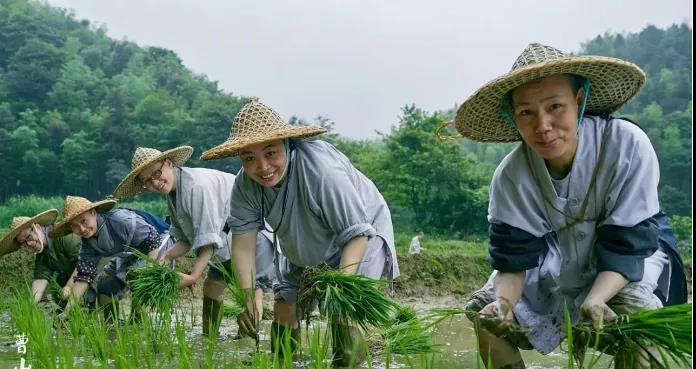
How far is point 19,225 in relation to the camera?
4.80 m

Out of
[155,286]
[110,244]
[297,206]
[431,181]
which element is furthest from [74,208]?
[431,181]

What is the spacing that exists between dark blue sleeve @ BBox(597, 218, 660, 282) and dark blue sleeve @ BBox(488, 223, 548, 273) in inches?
7.7

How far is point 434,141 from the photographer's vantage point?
66.8 feet

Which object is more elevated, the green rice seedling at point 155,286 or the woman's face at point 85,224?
the woman's face at point 85,224

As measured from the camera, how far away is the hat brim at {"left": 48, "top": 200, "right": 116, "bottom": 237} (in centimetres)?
455

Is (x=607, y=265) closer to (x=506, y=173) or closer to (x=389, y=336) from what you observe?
(x=506, y=173)

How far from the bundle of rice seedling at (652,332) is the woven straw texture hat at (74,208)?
3.55 m

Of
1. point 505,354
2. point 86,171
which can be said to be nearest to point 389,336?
point 505,354

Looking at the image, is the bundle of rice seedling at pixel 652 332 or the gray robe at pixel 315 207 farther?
the gray robe at pixel 315 207

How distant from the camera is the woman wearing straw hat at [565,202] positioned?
1.97m

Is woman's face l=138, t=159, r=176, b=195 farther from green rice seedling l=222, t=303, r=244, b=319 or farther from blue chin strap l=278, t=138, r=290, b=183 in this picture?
blue chin strap l=278, t=138, r=290, b=183

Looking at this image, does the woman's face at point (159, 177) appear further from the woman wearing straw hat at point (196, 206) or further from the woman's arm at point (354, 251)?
the woman's arm at point (354, 251)

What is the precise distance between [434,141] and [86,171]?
30.7 ft

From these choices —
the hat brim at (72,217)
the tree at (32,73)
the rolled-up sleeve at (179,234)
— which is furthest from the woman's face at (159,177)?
Answer: the tree at (32,73)
